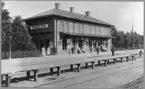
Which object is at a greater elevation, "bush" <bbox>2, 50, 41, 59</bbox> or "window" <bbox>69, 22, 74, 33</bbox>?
"window" <bbox>69, 22, 74, 33</bbox>

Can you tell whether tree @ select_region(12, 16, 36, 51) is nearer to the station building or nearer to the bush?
the bush

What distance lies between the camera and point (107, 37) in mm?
43500

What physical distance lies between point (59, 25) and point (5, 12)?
905 centimetres

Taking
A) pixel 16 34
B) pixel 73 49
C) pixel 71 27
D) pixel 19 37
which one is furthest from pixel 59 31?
pixel 16 34

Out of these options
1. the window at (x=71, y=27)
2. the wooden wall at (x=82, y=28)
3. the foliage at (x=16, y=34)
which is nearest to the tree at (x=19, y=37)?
the foliage at (x=16, y=34)

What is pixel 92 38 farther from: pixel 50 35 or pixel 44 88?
pixel 44 88

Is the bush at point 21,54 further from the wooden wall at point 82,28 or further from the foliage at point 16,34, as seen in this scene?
the wooden wall at point 82,28

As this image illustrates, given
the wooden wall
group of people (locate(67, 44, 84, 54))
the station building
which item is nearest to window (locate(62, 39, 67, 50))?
the station building

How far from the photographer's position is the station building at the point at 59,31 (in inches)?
1339

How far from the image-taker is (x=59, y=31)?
113 ft

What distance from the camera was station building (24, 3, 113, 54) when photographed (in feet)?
112

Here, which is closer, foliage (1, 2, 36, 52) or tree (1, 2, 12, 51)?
tree (1, 2, 12, 51)

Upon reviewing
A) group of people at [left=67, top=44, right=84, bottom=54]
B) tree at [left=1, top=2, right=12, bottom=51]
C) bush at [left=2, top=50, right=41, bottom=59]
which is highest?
tree at [left=1, top=2, right=12, bottom=51]

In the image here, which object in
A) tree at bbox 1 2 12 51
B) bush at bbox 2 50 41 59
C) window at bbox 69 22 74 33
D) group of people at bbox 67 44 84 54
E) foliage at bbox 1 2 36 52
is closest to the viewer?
bush at bbox 2 50 41 59
